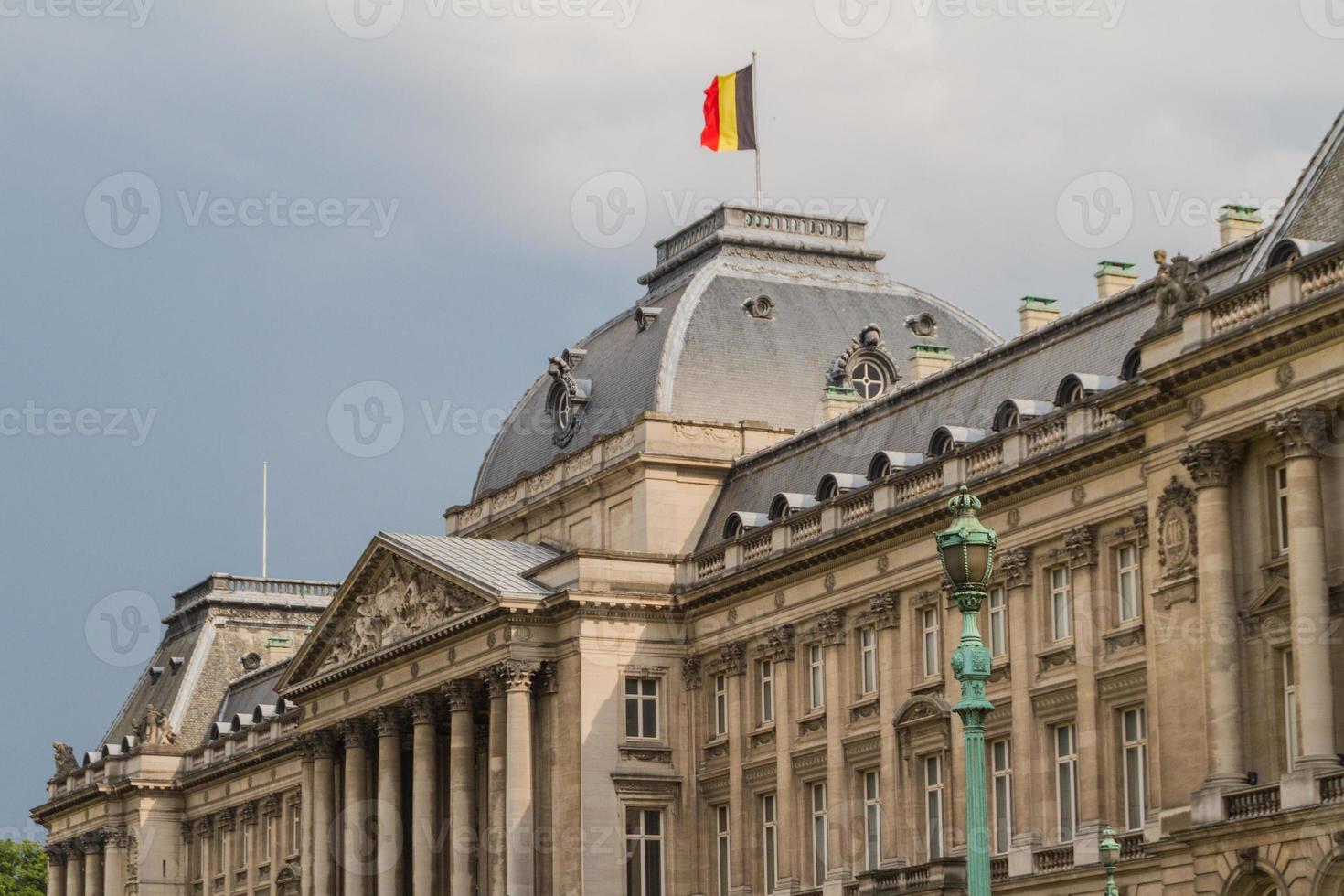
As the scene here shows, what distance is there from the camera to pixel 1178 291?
62.2 meters

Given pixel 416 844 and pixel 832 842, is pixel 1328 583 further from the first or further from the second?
pixel 416 844

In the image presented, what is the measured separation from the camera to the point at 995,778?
240ft

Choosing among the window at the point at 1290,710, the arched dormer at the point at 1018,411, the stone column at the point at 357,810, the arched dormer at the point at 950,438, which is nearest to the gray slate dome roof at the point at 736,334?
the stone column at the point at 357,810

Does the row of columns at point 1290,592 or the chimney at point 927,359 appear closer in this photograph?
the row of columns at point 1290,592

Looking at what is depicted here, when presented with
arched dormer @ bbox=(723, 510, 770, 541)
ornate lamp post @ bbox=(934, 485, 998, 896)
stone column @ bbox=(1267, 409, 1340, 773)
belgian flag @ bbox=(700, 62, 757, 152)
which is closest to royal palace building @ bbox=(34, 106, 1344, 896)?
stone column @ bbox=(1267, 409, 1340, 773)

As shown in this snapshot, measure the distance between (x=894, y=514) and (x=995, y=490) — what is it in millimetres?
4869

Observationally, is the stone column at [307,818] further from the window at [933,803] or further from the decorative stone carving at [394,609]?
the window at [933,803]

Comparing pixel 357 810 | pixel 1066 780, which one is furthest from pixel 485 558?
pixel 1066 780

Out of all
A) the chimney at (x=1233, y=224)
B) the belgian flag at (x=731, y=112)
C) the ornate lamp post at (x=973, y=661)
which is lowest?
the ornate lamp post at (x=973, y=661)

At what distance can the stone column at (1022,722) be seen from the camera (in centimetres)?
7081

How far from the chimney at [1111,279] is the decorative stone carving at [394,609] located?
74.7 ft

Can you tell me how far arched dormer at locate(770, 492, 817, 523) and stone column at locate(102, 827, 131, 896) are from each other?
5691 centimetres

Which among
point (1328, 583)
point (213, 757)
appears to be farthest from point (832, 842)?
point (213, 757)

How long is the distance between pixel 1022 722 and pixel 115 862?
70598 mm
